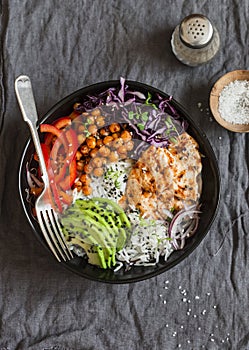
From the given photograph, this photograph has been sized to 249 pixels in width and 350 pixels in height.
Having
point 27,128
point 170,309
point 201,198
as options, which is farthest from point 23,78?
point 170,309

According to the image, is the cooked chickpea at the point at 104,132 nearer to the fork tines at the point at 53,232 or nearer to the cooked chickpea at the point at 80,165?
A: the cooked chickpea at the point at 80,165

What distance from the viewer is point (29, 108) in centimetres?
208

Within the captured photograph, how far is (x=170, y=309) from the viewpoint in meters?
2.24

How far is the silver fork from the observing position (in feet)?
6.75

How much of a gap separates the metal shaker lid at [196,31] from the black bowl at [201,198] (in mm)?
213

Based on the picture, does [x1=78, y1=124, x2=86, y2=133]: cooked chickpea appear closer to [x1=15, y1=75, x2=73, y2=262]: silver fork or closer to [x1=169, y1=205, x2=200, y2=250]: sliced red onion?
[x1=15, y1=75, x2=73, y2=262]: silver fork

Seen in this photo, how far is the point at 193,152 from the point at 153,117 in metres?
0.19

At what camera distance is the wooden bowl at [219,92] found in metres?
2.21

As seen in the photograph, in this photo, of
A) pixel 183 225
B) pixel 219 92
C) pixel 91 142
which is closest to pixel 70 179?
pixel 91 142

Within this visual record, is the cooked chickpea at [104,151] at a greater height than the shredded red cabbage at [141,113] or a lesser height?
lesser

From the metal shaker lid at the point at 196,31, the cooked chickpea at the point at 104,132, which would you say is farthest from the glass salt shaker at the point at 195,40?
the cooked chickpea at the point at 104,132

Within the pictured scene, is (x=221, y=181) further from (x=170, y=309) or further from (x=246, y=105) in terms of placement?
(x=170, y=309)

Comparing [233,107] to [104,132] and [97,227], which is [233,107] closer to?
[104,132]

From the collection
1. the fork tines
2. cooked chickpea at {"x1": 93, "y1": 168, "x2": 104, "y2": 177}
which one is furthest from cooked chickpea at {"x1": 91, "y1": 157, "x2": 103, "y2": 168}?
the fork tines
